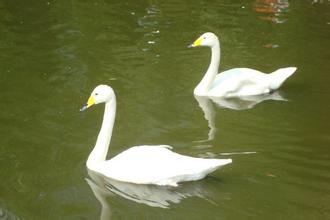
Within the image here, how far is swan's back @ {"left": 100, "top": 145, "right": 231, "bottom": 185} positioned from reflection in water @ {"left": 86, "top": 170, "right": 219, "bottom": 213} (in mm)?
68

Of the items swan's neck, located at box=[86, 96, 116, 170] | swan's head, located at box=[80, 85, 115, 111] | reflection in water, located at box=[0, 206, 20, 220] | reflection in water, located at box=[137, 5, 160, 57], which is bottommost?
reflection in water, located at box=[137, 5, 160, 57]

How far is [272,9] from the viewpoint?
16641mm

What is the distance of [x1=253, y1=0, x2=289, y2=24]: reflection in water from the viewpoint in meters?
15.6

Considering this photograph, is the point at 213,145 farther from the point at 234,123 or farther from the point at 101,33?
the point at 101,33

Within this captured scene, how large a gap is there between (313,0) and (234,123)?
982 centimetres

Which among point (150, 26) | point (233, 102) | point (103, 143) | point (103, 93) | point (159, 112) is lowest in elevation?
point (150, 26)

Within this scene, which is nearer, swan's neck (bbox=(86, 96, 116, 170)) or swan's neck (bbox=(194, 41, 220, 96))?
swan's neck (bbox=(86, 96, 116, 170))

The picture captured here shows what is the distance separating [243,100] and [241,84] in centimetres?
25

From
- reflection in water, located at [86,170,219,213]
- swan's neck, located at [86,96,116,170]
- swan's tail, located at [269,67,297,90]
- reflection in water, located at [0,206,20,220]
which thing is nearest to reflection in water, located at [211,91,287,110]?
swan's tail, located at [269,67,297,90]

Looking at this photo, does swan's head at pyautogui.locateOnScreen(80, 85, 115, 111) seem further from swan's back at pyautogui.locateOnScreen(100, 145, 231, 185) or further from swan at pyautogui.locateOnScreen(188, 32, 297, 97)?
swan at pyautogui.locateOnScreen(188, 32, 297, 97)

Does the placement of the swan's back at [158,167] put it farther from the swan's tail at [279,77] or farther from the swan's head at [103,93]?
the swan's tail at [279,77]

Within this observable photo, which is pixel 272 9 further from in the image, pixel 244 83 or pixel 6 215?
pixel 6 215

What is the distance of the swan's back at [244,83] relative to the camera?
10.4m

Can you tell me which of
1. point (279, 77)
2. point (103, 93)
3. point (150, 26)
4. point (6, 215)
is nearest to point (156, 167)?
point (103, 93)
